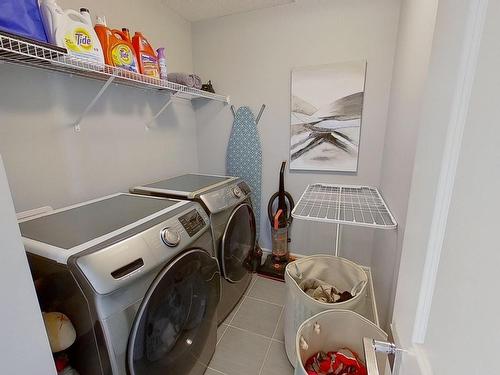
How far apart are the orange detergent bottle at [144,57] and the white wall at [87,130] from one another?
0.32 meters

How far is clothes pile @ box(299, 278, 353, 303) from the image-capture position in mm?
1423

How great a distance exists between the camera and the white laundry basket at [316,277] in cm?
126

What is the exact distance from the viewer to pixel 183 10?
2.12 meters

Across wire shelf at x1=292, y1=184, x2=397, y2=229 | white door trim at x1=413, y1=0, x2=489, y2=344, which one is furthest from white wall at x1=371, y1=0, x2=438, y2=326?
white door trim at x1=413, y1=0, x2=489, y2=344

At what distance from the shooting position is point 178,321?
3.76 ft

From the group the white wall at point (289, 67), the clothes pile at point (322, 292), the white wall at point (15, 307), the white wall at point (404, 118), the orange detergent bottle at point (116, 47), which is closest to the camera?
the white wall at point (15, 307)

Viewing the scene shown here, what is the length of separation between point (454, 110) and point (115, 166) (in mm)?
1837

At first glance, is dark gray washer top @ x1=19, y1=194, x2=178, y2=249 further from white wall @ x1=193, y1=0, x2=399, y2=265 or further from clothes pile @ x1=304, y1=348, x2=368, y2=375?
white wall @ x1=193, y1=0, x2=399, y2=265

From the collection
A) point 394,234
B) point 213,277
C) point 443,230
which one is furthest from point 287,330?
point 443,230

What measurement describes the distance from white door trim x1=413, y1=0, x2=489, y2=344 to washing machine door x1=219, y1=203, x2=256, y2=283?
4.03ft

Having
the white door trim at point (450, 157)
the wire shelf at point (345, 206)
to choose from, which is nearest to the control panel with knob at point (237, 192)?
the wire shelf at point (345, 206)

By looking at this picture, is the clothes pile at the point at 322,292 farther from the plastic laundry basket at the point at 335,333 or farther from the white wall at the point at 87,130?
the white wall at the point at 87,130

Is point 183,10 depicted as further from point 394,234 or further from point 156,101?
point 394,234

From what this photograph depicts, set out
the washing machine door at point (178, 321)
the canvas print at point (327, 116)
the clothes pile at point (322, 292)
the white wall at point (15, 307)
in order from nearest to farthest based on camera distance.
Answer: the white wall at point (15, 307) → the washing machine door at point (178, 321) → the clothes pile at point (322, 292) → the canvas print at point (327, 116)
